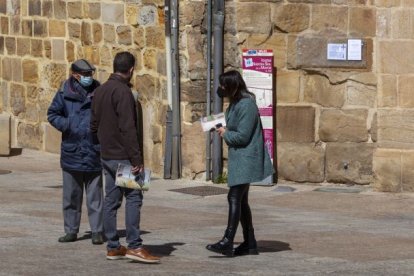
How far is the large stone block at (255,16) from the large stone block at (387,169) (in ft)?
7.00

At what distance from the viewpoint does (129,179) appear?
1019cm

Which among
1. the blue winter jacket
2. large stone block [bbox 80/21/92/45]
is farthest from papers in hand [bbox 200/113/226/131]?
large stone block [bbox 80/21/92/45]

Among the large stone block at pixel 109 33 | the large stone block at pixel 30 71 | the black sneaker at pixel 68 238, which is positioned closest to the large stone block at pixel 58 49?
the large stone block at pixel 30 71

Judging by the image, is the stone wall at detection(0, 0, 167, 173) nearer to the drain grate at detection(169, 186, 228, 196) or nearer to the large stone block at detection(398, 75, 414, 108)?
the drain grate at detection(169, 186, 228, 196)

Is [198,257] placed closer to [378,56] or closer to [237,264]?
[237,264]

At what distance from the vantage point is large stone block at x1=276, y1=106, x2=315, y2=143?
52.0 ft

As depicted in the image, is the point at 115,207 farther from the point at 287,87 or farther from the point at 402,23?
the point at 287,87

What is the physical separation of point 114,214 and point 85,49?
8.17 meters

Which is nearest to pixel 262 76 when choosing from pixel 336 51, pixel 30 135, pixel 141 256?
pixel 336 51

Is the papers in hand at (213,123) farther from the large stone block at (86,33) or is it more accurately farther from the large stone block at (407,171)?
the large stone block at (86,33)

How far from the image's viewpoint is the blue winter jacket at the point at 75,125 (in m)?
11.3

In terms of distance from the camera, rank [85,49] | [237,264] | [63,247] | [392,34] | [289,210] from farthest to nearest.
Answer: [85,49], [392,34], [289,210], [63,247], [237,264]

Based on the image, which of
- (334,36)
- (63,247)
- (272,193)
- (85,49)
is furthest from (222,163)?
(63,247)

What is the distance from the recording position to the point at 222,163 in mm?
16172
